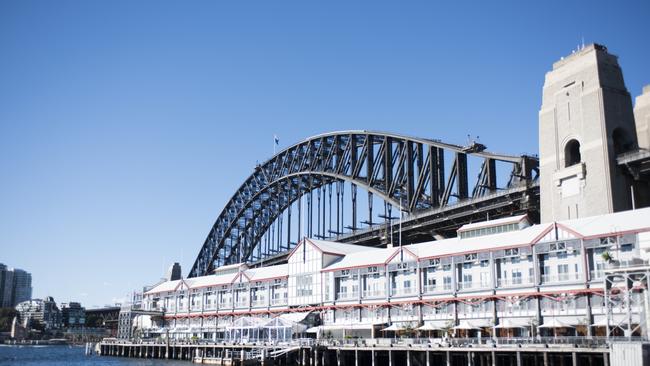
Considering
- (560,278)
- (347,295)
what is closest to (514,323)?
(560,278)

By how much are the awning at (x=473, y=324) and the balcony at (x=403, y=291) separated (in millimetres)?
8192

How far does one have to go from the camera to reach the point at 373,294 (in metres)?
88.2

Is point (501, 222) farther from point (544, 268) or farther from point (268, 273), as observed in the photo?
point (268, 273)

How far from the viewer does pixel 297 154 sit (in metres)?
153

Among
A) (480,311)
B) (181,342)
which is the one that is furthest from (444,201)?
(181,342)

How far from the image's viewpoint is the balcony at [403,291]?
83.2 metres

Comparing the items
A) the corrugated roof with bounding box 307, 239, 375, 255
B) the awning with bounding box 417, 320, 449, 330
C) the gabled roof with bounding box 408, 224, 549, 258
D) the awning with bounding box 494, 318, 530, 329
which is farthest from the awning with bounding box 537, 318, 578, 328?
the corrugated roof with bounding box 307, 239, 375, 255

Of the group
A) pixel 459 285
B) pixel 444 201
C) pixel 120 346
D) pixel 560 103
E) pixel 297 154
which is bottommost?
pixel 120 346

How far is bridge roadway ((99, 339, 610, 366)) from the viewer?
59.8 meters

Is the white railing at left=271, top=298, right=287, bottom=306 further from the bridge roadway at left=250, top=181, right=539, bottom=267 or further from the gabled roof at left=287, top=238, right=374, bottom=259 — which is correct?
the bridge roadway at left=250, top=181, right=539, bottom=267

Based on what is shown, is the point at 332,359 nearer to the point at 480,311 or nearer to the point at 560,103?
the point at 480,311

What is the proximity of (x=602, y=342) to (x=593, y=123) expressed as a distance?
29.0 meters

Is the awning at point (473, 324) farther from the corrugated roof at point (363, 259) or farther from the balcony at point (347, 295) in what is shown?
the balcony at point (347, 295)

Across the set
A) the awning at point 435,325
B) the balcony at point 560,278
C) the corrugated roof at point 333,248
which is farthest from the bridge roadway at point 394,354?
the corrugated roof at point 333,248
